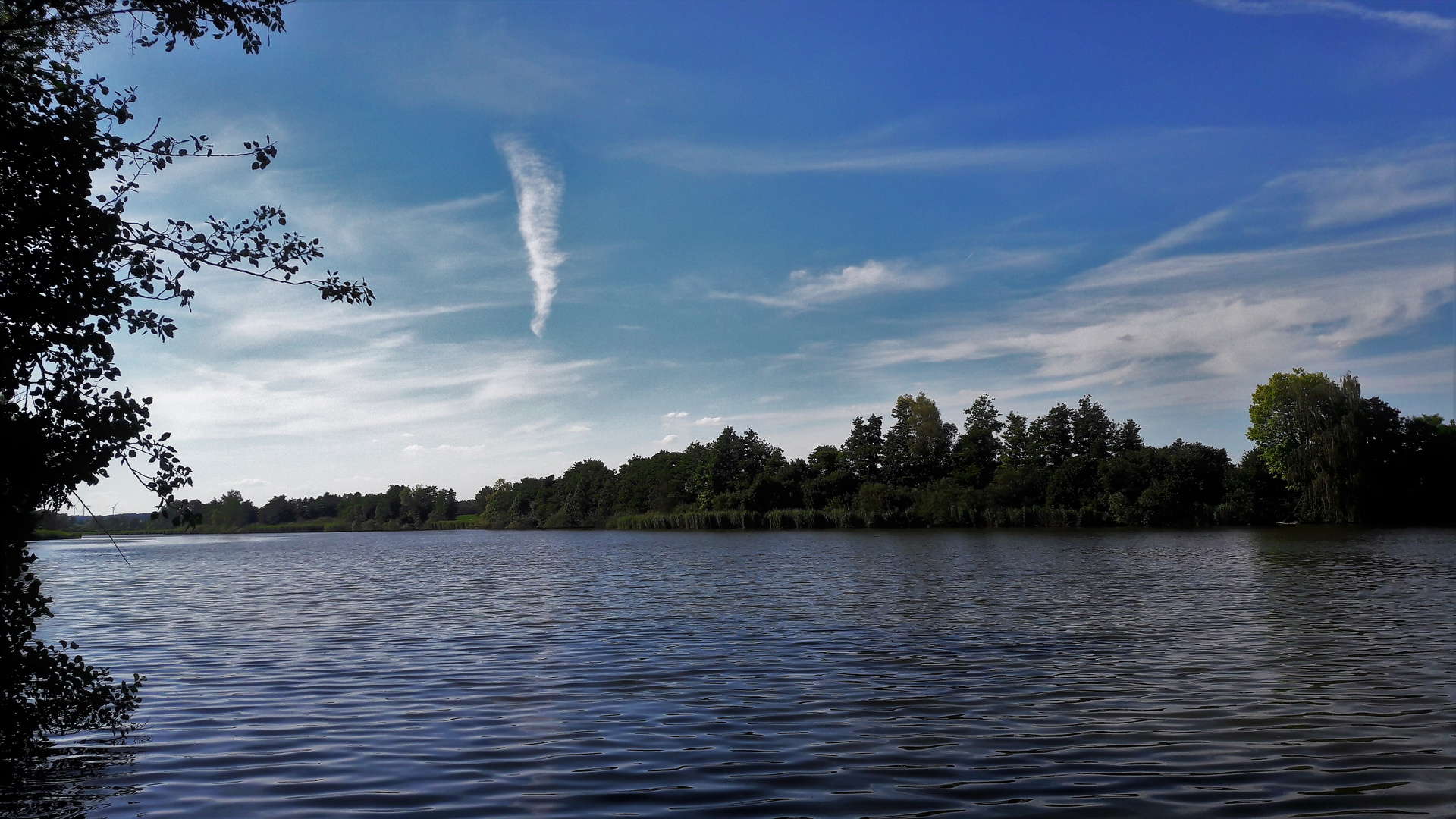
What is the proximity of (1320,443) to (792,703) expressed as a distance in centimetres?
8387

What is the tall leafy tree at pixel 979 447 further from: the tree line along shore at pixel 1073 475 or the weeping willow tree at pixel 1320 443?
the weeping willow tree at pixel 1320 443

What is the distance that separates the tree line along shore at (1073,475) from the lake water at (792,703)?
62.9 meters

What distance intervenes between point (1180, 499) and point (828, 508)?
40.3 metres

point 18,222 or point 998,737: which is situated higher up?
point 18,222

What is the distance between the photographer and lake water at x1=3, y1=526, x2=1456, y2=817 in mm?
7492

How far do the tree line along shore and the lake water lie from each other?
62.9m

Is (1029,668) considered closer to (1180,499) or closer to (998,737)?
(998,737)

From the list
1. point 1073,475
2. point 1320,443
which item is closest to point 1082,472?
point 1073,475

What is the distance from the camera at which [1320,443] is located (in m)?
77.3

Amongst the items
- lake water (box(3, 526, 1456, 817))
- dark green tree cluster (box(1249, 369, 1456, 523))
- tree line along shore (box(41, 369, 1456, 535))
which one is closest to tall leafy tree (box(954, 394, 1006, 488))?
tree line along shore (box(41, 369, 1456, 535))

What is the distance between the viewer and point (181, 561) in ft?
182

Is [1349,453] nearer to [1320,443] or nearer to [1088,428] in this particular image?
[1320,443]

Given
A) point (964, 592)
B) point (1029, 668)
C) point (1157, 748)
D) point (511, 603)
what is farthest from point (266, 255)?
point (964, 592)

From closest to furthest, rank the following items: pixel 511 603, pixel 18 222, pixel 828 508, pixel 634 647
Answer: pixel 18 222 → pixel 634 647 → pixel 511 603 → pixel 828 508
